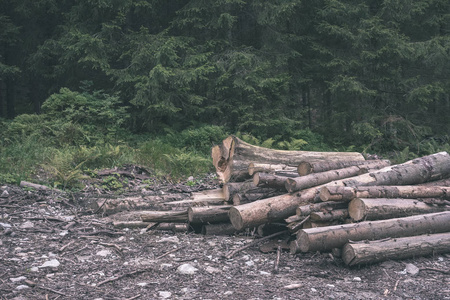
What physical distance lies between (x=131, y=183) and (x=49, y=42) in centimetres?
878

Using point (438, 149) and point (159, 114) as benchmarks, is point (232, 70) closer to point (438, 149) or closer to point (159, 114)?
point (159, 114)

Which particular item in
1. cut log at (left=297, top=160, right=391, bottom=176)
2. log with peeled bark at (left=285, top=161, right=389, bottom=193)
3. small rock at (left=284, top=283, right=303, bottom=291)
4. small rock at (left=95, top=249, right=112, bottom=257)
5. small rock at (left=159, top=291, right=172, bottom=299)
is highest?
cut log at (left=297, top=160, right=391, bottom=176)

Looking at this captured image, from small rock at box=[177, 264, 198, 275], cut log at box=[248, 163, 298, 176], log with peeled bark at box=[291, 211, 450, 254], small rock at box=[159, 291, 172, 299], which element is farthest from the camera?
cut log at box=[248, 163, 298, 176]

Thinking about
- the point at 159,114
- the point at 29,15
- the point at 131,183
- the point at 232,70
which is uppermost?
the point at 29,15

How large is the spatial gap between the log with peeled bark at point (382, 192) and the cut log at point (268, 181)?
0.69 metres

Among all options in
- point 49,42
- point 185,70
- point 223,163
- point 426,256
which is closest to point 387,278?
point 426,256

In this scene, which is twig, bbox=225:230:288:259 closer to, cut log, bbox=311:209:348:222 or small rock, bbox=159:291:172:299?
cut log, bbox=311:209:348:222

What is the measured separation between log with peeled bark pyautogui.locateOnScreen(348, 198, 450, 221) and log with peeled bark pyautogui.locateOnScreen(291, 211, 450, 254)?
14cm

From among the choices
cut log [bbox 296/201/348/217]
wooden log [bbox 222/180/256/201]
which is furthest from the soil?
wooden log [bbox 222/180/256/201]

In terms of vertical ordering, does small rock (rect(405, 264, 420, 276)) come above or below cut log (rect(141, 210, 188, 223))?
below

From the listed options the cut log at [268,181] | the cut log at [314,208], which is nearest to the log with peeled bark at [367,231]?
the cut log at [314,208]

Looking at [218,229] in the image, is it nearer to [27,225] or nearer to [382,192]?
[382,192]

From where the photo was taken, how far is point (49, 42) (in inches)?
562

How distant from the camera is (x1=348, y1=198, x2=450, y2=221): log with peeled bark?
470 centimetres
